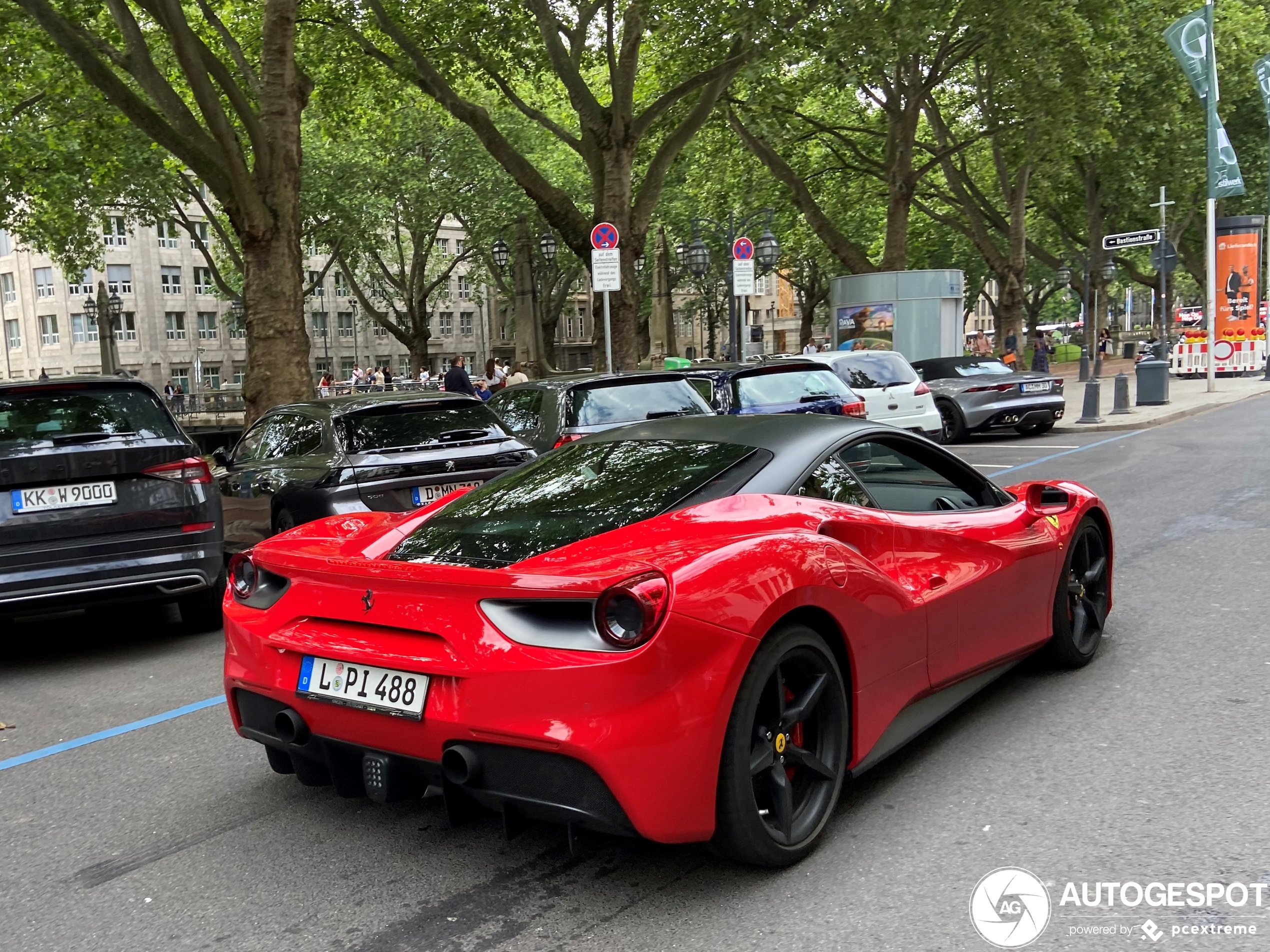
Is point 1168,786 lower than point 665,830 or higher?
lower

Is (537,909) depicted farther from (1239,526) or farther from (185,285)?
(185,285)

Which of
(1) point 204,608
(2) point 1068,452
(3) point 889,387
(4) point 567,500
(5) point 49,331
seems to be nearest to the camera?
(4) point 567,500

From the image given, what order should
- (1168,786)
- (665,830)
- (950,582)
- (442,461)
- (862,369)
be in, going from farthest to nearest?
(862,369)
(442,461)
(950,582)
(1168,786)
(665,830)

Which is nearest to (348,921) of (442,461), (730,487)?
(730,487)

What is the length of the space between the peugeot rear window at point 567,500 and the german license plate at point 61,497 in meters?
2.95

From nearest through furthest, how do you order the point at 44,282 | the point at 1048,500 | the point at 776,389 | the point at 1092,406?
the point at 1048,500 → the point at 776,389 → the point at 1092,406 → the point at 44,282

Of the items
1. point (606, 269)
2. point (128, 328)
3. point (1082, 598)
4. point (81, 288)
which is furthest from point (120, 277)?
point (1082, 598)

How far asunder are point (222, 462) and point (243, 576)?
5.03m

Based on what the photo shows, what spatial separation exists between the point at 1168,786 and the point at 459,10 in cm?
1933

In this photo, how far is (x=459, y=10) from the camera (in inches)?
786

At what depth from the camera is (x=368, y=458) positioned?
7.79m

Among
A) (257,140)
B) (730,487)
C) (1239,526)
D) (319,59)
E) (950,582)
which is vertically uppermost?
(319,59)

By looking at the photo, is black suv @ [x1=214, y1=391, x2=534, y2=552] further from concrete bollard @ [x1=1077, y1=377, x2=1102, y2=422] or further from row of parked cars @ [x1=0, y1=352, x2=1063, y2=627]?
concrete bollard @ [x1=1077, y1=377, x2=1102, y2=422]

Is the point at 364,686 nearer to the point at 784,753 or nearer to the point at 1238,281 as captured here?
the point at 784,753
